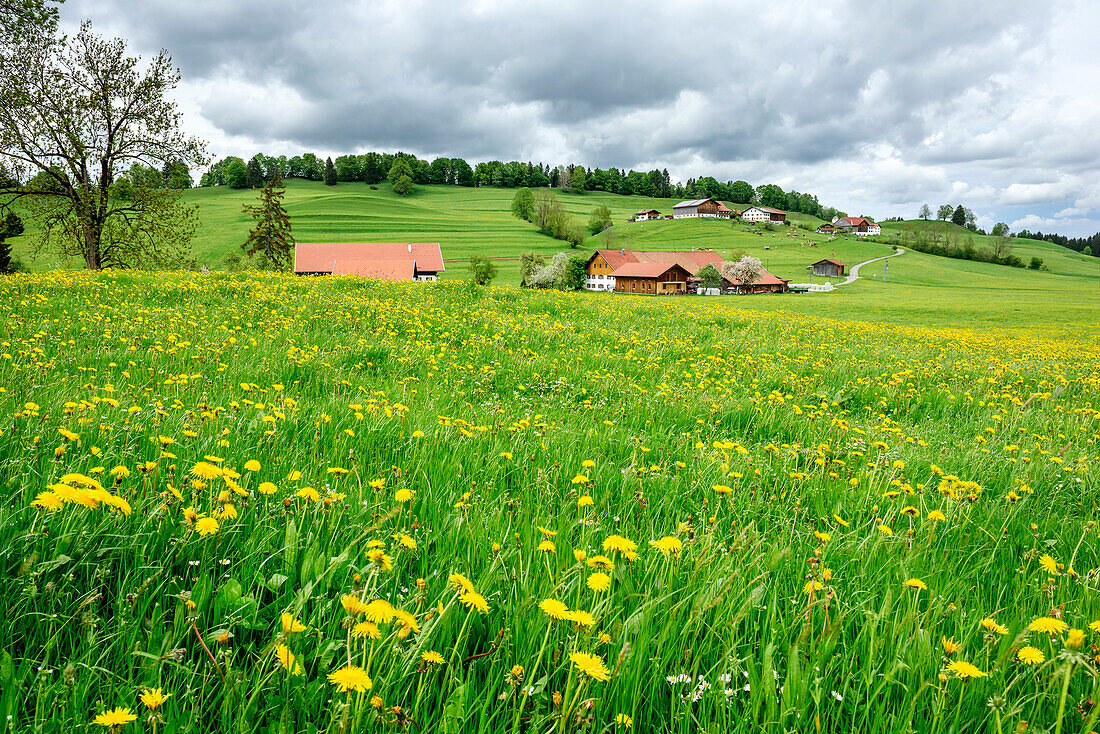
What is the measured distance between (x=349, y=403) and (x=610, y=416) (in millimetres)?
2451

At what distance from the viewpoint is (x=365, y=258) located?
77.8 m

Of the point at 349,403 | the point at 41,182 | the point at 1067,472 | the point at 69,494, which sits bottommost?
the point at 1067,472

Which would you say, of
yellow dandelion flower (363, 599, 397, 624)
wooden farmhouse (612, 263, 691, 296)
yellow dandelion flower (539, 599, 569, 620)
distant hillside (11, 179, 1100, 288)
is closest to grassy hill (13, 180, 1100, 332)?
distant hillside (11, 179, 1100, 288)

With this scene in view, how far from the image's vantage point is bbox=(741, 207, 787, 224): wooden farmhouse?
17588 centimetres

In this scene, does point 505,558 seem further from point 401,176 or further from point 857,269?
point 401,176

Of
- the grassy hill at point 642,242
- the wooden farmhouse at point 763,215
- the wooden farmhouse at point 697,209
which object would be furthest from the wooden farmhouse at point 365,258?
the wooden farmhouse at point 763,215

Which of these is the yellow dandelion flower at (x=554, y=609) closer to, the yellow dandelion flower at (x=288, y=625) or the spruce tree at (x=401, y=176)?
the yellow dandelion flower at (x=288, y=625)

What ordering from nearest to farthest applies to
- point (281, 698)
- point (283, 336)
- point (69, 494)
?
1. point (281, 698)
2. point (69, 494)
3. point (283, 336)

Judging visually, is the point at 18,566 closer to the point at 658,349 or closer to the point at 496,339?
the point at 496,339

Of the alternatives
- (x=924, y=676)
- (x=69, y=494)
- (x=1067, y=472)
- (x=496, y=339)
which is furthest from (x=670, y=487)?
(x=496, y=339)

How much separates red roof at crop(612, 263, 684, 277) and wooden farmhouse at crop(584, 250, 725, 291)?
1.95 metres

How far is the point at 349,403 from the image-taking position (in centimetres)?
425

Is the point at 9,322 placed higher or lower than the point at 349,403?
higher

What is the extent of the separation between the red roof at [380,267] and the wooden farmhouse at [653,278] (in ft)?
129
